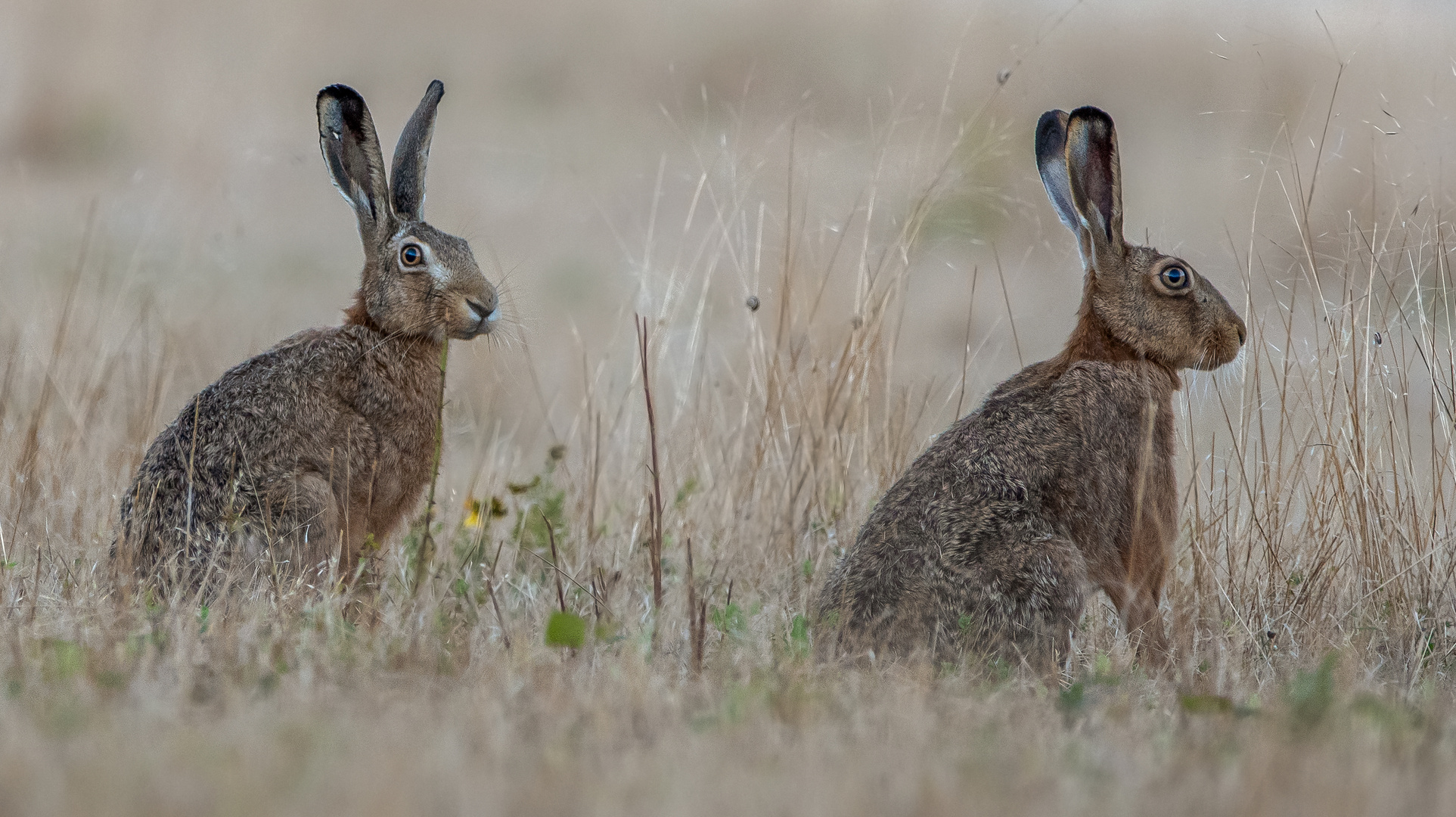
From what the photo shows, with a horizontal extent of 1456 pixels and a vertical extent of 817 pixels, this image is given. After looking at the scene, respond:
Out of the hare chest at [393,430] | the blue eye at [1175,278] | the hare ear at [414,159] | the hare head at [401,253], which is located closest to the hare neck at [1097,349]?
the blue eye at [1175,278]

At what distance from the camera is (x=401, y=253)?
5645 mm

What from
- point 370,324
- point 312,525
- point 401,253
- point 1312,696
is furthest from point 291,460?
point 1312,696

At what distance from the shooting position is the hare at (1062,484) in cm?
437

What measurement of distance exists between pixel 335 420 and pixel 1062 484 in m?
2.51

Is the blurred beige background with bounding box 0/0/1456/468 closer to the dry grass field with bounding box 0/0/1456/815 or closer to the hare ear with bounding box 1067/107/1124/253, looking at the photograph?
the dry grass field with bounding box 0/0/1456/815

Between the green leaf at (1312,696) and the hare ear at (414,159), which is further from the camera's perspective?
the hare ear at (414,159)

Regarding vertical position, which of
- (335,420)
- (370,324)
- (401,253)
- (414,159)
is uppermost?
(414,159)

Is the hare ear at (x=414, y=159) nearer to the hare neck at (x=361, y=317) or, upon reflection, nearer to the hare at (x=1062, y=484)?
the hare neck at (x=361, y=317)

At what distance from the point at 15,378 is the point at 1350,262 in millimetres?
6504

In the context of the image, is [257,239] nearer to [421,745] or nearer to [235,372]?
[235,372]

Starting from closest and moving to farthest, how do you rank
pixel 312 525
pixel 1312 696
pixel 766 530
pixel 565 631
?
pixel 1312 696
pixel 565 631
pixel 312 525
pixel 766 530

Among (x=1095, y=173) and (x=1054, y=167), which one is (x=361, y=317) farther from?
(x=1095, y=173)

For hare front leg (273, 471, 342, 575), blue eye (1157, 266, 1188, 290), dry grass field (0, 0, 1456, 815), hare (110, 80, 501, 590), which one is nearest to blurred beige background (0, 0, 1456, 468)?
dry grass field (0, 0, 1456, 815)

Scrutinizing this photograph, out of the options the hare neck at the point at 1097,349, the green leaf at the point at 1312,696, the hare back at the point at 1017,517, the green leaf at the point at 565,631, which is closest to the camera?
the green leaf at the point at 1312,696
